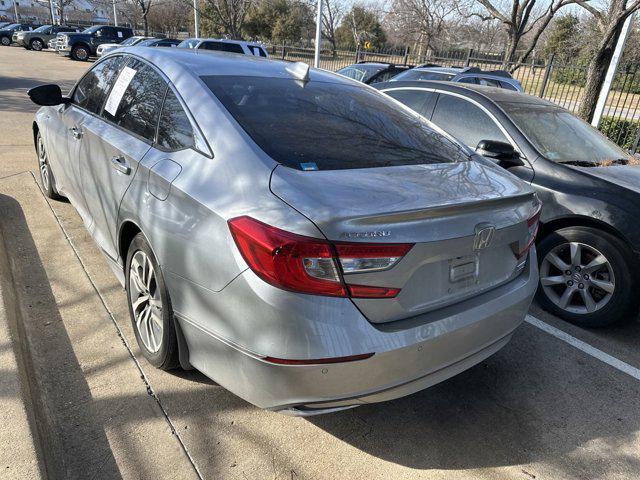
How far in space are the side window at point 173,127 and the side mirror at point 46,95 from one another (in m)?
1.80

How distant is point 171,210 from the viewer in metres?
2.25

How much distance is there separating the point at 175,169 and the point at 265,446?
1385 mm

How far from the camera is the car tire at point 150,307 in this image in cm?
239

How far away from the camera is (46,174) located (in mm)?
4910

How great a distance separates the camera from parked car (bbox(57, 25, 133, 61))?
2805 centimetres

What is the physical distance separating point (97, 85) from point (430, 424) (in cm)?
333

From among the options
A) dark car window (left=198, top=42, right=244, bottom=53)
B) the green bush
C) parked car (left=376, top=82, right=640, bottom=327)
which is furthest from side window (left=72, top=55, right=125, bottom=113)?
dark car window (left=198, top=42, right=244, bottom=53)

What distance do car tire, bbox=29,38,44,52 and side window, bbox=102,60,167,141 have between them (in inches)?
1538

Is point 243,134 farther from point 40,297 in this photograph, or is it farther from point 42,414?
point 40,297

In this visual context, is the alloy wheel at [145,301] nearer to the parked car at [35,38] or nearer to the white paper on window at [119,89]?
the white paper on window at [119,89]

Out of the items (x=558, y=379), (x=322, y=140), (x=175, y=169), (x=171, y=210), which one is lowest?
(x=558, y=379)

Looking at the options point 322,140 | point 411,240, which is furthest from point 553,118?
point 411,240

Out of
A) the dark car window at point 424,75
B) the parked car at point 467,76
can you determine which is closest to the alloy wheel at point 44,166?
the dark car window at point 424,75

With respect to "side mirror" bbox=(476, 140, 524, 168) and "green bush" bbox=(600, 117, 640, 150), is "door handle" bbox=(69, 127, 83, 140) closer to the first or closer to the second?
"side mirror" bbox=(476, 140, 524, 168)
